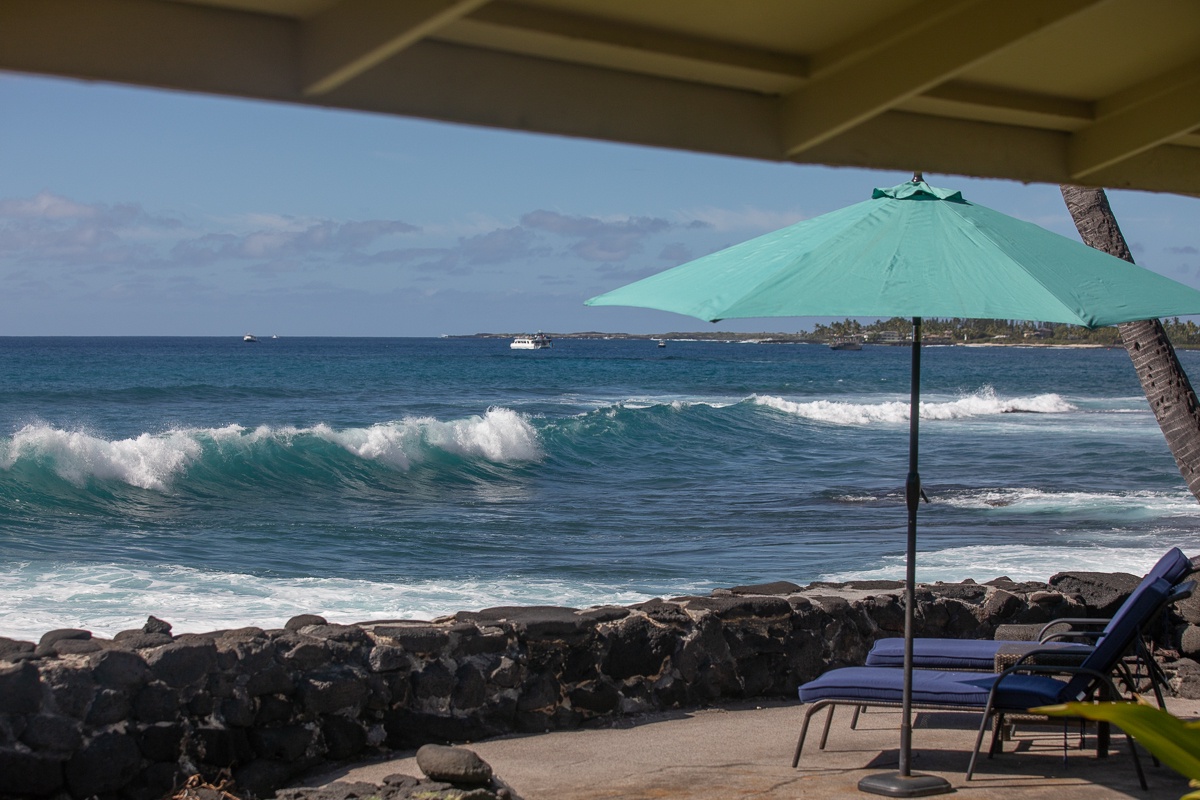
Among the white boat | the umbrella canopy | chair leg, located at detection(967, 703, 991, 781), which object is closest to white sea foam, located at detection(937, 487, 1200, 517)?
chair leg, located at detection(967, 703, 991, 781)

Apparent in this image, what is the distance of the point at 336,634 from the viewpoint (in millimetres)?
5914

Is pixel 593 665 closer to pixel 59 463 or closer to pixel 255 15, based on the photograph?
pixel 255 15

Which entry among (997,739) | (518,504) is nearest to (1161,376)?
(997,739)

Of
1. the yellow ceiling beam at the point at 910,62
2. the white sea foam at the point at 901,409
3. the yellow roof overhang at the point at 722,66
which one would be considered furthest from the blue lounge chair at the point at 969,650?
the white sea foam at the point at 901,409

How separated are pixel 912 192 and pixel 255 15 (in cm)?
291

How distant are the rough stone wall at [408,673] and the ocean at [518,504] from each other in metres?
3.91

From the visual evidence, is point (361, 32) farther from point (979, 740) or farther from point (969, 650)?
point (969, 650)

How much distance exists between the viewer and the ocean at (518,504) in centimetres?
1191

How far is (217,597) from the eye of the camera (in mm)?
11086

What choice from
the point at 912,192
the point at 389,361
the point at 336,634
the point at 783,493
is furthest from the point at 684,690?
the point at 389,361

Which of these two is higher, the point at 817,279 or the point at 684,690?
the point at 817,279

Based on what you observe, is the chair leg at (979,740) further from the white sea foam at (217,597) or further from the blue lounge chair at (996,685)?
the white sea foam at (217,597)

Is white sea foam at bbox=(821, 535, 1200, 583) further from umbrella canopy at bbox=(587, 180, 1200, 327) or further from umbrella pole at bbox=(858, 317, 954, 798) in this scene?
umbrella canopy at bbox=(587, 180, 1200, 327)

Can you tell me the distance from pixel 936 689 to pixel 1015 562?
26.2 feet
